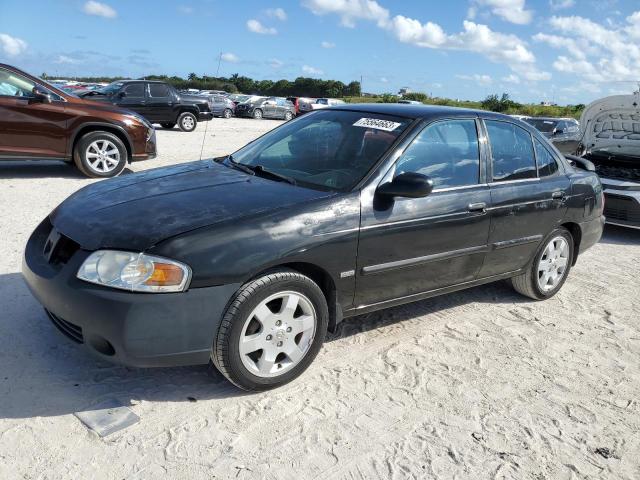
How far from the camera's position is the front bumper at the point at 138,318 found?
2768mm

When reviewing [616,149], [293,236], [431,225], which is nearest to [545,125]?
[616,149]

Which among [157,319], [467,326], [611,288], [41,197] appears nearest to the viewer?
[157,319]

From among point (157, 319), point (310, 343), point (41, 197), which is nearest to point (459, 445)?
point (310, 343)

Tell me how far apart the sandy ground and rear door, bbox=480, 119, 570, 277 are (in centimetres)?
58

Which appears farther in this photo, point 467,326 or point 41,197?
point 41,197

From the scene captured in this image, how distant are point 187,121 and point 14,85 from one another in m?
11.6

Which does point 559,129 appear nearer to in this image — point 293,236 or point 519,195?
point 519,195

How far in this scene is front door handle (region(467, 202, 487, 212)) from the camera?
13.1 feet

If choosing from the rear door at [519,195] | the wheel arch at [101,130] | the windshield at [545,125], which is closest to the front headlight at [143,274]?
the rear door at [519,195]

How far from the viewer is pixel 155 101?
62.5 feet

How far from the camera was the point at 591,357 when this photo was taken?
3979 mm

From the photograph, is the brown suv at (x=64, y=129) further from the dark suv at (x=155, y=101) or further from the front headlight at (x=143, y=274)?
the dark suv at (x=155, y=101)

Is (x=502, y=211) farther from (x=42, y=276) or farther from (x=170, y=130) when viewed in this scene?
(x=170, y=130)

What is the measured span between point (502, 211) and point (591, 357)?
1193 mm
